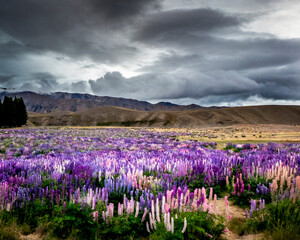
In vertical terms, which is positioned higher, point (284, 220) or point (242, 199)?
point (284, 220)

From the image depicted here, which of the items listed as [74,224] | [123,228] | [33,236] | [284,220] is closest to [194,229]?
[123,228]

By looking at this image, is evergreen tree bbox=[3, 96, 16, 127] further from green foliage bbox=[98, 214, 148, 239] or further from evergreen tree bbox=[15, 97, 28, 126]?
green foliage bbox=[98, 214, 148, 239]

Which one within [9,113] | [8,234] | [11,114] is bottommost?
[8,234]

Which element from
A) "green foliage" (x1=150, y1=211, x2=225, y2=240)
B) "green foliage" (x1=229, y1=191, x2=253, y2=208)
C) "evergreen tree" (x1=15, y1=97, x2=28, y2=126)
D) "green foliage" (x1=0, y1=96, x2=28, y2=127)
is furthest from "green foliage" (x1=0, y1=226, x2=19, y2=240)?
"evergreen tree" (x1=15, y1=97, x2=28, y2=126)

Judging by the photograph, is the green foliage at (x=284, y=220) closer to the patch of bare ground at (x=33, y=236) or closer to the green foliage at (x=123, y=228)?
the green foliage at (x=123, y=228)

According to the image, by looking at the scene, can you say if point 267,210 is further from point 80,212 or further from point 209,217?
point 80,212

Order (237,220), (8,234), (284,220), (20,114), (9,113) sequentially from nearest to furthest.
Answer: (8,234), (284,220), (237,220), (9,113), (20,114)

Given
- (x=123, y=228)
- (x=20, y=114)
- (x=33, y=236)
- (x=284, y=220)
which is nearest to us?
(x=123, y=228)

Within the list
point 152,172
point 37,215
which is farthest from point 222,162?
point 37,215

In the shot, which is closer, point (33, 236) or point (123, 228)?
point (123, 228)

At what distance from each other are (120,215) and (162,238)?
89 centimetres

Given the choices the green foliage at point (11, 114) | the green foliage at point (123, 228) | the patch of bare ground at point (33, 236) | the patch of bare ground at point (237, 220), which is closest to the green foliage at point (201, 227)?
the patch of bare ground at point (237, 220)

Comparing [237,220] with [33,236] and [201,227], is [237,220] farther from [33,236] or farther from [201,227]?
[33,236]

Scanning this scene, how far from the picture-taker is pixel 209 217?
11.6 feet
